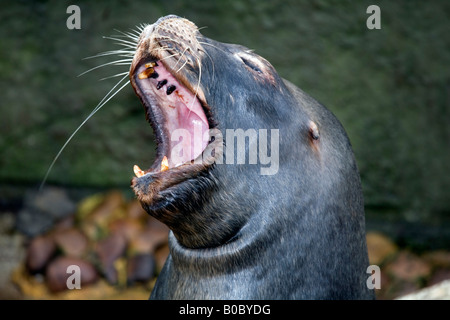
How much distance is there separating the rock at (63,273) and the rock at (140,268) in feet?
0.94

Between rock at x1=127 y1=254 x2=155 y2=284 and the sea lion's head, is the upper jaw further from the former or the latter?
rock at x1=127 y1=254 x2=155 y2=284

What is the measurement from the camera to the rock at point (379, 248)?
215 inches

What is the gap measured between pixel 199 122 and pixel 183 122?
98mm

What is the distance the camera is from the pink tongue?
2887 millimetres

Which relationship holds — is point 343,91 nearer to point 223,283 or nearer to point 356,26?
point 356,26

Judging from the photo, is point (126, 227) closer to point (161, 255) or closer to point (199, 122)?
point (161, 255)

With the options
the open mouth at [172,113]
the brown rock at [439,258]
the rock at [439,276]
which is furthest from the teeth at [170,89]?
the brown rock at [439,258]

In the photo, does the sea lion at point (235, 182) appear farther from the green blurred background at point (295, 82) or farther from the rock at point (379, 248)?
the rock at point (379, 248)

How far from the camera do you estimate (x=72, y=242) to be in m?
5.52

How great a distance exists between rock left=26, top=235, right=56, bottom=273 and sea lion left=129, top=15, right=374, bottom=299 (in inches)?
104

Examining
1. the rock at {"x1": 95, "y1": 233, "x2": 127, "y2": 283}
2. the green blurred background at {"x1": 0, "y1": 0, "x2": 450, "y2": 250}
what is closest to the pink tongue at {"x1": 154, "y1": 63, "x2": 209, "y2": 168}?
the green blurred background at {"x1": 0, "y1": 0, "x2": 450, "y2": 250}

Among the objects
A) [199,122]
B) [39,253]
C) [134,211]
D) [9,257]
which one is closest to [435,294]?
[199,122]

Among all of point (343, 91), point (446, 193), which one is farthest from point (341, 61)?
point (446, 193)

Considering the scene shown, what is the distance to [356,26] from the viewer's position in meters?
5.19
